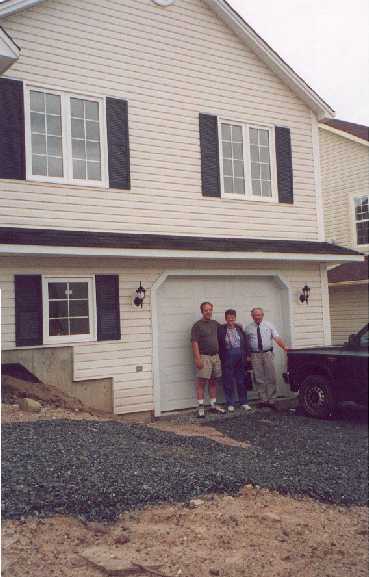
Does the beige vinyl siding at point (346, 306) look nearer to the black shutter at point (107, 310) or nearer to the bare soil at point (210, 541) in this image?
the bare soil at point (210, 541)

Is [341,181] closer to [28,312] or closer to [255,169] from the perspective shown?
[255,169]

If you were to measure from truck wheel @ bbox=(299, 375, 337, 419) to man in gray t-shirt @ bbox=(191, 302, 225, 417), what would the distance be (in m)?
0.35

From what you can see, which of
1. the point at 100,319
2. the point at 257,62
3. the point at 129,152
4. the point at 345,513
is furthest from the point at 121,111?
the point at 345,513

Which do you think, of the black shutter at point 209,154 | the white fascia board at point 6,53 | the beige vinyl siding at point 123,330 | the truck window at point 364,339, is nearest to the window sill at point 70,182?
the beige vinyl siding at point 123,330

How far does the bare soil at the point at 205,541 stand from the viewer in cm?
197

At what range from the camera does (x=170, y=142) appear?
7766 mm

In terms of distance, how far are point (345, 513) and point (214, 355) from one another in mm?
873

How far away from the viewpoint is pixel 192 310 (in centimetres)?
239

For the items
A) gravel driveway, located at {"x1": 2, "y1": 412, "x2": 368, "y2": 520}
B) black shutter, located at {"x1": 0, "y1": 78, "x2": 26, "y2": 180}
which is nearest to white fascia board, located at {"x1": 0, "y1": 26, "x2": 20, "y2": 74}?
gravel driveway, located at {"x1": 2, "y1": 412, "x2": 368, "y2": 520}

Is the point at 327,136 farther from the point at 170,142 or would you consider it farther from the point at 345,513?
the point at 170,142

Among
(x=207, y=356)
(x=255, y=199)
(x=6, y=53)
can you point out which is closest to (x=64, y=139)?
(x=6, y=53)

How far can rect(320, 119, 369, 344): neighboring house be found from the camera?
58.5 inches

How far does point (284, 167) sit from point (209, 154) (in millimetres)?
3785

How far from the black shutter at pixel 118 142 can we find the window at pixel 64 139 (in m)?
0.15
